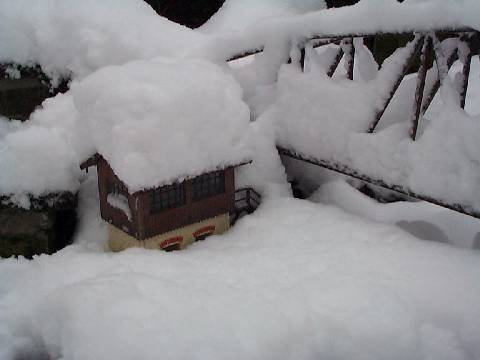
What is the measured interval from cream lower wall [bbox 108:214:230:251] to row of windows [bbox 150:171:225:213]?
0.57m

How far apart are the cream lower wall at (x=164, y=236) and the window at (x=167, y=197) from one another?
0.57 m

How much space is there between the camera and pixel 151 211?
9742 mm

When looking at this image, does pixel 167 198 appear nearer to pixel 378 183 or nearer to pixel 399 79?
pixel 378 183

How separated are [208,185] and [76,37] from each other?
6.34m

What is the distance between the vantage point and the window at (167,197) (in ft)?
32.0

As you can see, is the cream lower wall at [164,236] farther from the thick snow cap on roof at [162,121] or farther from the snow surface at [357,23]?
the snow surface at [357,23]

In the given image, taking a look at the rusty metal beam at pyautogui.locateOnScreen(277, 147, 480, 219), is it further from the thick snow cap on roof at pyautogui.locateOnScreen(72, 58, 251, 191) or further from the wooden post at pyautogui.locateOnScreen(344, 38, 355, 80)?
the wooden post at pyautogui.locateOnScreen(344, 38, 355, 80)

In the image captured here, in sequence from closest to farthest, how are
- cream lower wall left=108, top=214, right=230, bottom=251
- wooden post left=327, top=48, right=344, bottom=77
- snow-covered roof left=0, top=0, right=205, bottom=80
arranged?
cream lower wall left=108, top=214, right=230, bottom=251 → wooden post left=327, top=48, right=344, bottom=77 → snow-covered roof left=0, top=0, right=205, bottom=80

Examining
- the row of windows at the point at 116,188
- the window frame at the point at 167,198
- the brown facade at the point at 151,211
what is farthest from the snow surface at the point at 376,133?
the row of windows at the point at 116,188

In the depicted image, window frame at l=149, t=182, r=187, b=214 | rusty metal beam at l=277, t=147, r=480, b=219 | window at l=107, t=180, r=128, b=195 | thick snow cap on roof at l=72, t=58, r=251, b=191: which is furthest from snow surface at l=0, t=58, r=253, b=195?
rusty metal beam at l=277, t=147, r=480, b=219

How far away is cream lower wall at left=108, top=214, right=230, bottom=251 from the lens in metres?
10.0

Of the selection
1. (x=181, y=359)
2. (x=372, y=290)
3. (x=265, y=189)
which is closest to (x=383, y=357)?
(x=372, y=290)

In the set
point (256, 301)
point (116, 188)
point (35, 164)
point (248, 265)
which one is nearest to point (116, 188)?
point (116, 188)

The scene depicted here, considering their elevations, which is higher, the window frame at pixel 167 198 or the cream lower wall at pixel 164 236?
the window frame at pixel 167 198
